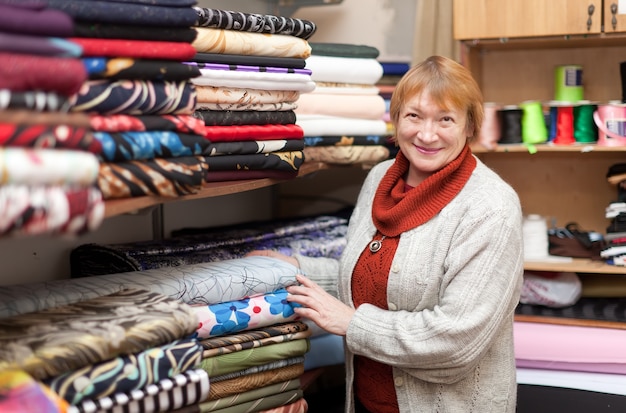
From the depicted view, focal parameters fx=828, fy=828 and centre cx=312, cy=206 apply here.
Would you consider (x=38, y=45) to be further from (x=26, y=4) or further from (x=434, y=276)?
(x=434, y=276)

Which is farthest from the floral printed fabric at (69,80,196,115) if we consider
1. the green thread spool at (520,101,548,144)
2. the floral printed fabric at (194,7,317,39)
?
the green thread spool at (520,101,548,144)

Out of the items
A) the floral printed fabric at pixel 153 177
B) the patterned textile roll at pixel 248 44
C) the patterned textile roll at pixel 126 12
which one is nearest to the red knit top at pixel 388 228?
the patterned textile roll at pixel 248 44

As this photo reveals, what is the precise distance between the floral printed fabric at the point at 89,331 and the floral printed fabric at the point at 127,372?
0.04 ft

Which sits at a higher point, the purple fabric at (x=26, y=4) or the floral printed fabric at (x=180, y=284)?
the purple fabric at (x=26, y=4)

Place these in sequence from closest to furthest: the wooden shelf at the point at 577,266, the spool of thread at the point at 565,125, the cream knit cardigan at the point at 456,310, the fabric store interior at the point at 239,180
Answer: the fabric store interior at the point at 239,180, the cream knit cardigan at the point at 456,310, the wooden shelf at the point at 577,266, the spool of thread at the point at 565,125

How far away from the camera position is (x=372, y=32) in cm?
350

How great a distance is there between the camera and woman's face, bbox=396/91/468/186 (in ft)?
6.84

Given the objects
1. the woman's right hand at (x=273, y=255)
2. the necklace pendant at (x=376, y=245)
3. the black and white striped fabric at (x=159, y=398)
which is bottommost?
the black and white striped fabric at (x=159, y=398)

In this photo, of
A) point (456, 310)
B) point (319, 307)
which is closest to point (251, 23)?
point (319, 307)

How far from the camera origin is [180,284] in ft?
5.95

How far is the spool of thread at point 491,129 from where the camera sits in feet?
10.0

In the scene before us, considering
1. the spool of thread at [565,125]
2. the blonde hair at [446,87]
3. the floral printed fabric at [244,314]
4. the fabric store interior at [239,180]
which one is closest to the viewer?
the fabric store interior at [239,180]

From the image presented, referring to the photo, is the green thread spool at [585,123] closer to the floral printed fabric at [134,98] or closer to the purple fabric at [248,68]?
the purple fabric at [248,68]

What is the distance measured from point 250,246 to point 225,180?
430mm
